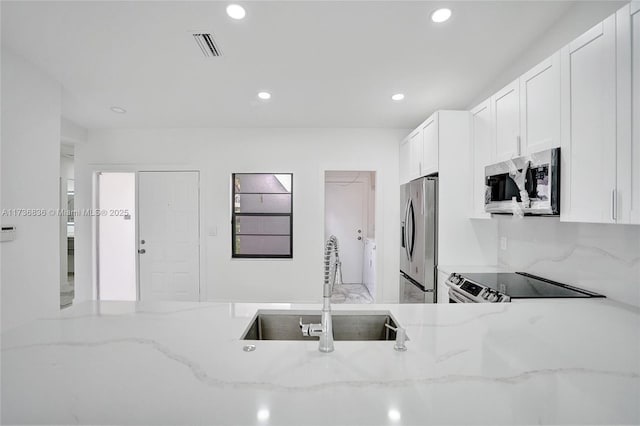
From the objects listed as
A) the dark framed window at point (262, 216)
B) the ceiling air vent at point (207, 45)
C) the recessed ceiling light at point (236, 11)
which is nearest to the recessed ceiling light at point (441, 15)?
the recessed ceiling light at point (236, 11)

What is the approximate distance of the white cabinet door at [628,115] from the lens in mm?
1187

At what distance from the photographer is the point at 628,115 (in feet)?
3.99

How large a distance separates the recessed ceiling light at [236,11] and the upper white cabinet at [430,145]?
1873 millimetres

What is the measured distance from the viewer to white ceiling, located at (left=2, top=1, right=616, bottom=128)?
5.73ft

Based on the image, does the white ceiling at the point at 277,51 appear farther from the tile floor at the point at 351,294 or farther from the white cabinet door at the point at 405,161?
the tile floor at the point at 351,294

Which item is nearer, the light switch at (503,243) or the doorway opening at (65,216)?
the light switch at (503,243)

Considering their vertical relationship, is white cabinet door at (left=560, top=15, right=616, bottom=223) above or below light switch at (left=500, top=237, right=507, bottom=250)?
above

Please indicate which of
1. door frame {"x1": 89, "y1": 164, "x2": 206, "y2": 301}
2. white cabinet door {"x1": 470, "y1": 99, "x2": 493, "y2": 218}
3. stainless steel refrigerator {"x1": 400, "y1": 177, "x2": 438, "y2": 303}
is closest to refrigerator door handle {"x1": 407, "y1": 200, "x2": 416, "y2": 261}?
stainless steel refrigerator {"x1": 400, "y1": 177, "x2": 438, "y2": 303}

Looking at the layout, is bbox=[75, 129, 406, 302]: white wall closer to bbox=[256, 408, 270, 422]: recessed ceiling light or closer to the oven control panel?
the oven control panel

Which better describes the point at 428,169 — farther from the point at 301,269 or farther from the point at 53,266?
the point at 53,266

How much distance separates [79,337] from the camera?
3.54 ft

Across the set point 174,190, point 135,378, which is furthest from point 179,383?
point 174,190

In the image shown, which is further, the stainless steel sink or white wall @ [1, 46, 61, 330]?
white wall @ [1, 46, 61, 330]

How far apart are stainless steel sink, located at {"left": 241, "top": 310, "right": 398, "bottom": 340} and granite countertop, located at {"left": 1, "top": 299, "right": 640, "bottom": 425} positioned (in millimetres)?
182
